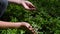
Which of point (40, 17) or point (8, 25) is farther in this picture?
point (40, 17)

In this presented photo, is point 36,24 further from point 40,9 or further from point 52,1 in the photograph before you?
point 52,1

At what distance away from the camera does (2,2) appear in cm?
239

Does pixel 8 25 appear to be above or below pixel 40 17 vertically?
above

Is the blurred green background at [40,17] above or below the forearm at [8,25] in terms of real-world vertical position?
below

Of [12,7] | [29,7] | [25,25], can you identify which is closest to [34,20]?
[29,7]

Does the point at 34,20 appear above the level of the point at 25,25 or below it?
below

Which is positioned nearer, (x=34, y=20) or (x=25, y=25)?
(x=25, y=25)

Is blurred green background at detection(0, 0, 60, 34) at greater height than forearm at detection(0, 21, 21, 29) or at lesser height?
lesser

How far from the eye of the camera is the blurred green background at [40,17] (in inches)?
105

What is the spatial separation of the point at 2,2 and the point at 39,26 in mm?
639

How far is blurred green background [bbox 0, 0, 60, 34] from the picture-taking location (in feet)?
8.77

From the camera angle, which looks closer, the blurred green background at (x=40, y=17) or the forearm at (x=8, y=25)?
the forearm at (x=8, y=25)

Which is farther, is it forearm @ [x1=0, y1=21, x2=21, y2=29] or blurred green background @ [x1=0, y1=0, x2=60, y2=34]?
blurred green background @ [x1=0, y1=0, x2=60, y2=34]

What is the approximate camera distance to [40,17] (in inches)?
117
